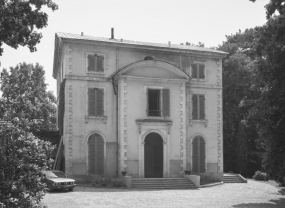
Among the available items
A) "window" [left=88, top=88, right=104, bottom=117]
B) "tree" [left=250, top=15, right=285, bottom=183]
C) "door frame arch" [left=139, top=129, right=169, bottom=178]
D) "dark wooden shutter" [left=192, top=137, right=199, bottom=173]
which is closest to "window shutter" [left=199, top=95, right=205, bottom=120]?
"dark wooden shutter" [left=192, top=137, right=199, bottom=173]

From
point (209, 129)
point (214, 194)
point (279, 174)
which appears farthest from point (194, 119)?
point (279, 174)

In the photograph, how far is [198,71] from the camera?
101 ft

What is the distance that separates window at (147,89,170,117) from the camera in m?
28.4

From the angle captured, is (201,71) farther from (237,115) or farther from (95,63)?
(237,115)

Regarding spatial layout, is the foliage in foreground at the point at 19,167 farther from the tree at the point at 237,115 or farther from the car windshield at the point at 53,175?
the tree at the point at 237,115

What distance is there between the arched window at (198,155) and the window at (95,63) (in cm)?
884

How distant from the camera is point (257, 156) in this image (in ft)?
131

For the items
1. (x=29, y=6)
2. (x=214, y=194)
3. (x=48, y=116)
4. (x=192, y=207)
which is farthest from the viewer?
(x=48, y=116)

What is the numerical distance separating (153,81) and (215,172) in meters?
8.51

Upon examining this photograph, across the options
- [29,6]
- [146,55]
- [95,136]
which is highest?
[146,55]

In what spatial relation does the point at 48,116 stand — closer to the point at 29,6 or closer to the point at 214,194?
the point at 214,194

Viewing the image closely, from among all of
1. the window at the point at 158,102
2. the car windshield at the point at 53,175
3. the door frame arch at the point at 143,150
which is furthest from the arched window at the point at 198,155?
the car windshield at the point at 53,175

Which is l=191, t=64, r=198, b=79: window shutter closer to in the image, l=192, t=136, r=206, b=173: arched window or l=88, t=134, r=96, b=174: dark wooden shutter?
l=192, t=136, r=206, b=173: arched window

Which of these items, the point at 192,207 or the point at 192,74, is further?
the point at 192,74
